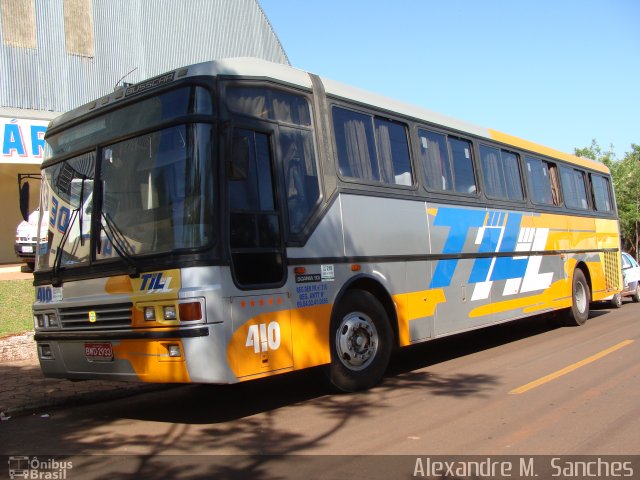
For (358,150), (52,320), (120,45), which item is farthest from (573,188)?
(120,45)

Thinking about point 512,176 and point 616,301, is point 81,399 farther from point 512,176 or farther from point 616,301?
point 616,301

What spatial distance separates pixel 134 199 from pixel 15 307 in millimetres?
8879

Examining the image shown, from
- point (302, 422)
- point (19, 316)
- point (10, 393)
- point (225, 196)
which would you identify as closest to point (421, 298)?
point (302, 422)

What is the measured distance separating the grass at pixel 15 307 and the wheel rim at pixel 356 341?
7.20 metres

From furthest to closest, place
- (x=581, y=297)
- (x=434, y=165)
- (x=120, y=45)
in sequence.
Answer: (x=120, y=45)
(x=581, y=297)
(x=434, y=165)

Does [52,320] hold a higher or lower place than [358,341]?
higher

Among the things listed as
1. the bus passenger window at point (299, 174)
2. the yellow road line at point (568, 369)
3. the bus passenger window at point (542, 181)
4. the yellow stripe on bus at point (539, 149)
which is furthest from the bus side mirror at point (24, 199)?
the bus passenger window at point (542, 181)

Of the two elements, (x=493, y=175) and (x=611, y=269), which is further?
(x=611, y=269)

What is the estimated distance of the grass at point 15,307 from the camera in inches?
478

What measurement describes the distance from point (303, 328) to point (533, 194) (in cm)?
703

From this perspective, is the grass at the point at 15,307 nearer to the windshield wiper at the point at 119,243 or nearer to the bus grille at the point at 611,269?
the windshield wiper at the point at 119,243

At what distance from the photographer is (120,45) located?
22.8m

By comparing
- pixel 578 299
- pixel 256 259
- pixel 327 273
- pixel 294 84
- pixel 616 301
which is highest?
pixel 294 84

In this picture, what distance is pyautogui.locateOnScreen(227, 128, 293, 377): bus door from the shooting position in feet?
19.5
